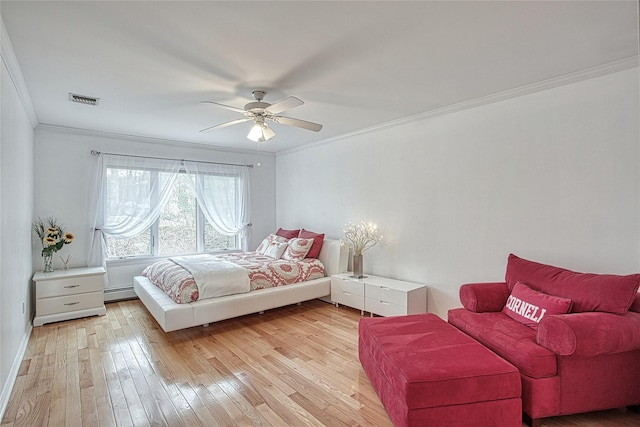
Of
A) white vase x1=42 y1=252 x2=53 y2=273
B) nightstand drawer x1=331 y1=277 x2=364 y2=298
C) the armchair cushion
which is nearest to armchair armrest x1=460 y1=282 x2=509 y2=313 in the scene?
the armchair cushion

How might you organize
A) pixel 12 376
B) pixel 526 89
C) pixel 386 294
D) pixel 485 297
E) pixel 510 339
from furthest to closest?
1. pixel 386 294
2. pixel 526 89
3. pixel 485 297
4. pixel 12 376
5. pixel 510 339

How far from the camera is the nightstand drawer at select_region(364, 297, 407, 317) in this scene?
368 centimetres

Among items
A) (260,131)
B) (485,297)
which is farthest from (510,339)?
(260,131)

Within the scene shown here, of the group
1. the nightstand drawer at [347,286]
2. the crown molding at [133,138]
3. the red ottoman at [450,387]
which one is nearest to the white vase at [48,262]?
the crown molding at [133,138]

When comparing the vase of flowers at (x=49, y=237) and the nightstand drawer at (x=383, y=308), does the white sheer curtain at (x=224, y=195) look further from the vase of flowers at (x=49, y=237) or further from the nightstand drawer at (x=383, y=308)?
the nightstand drawer at (x=383, y=308)

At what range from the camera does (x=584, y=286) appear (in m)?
2.29

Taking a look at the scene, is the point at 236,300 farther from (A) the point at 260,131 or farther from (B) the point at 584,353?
(B) the point at 584,353

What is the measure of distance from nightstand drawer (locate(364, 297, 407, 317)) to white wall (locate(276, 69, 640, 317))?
451mm

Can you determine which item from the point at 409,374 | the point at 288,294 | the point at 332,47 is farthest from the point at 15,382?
the point at 332,47

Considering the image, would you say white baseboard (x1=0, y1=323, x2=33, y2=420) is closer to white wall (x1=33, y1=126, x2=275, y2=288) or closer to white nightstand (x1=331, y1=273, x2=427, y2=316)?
white wall (x1=33, y1=126, x2=275, y2=288)

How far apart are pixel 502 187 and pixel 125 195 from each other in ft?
16.8

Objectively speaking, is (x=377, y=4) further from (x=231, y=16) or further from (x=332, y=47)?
(x=231, y=16)

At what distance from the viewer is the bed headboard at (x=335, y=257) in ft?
→ 15.5

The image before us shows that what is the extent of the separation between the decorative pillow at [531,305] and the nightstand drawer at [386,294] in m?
1.16
